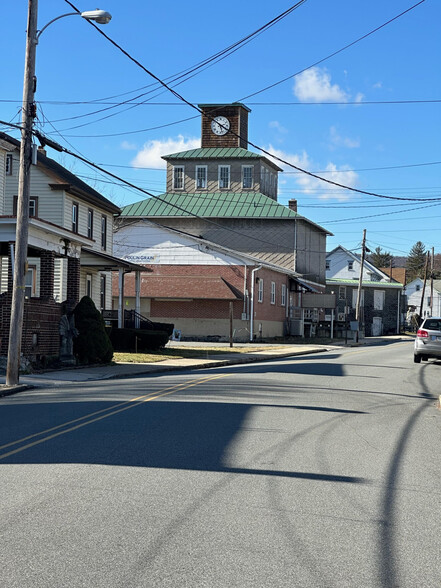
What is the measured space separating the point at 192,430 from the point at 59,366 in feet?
44.2

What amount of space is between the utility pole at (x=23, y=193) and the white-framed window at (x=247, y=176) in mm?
44594

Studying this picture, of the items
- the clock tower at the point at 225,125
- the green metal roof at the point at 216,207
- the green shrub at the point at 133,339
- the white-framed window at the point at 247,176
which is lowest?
the green shrub at the point at 133,339

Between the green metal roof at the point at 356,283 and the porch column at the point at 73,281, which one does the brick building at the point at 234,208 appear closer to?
the green metal roof at the point at 356,283

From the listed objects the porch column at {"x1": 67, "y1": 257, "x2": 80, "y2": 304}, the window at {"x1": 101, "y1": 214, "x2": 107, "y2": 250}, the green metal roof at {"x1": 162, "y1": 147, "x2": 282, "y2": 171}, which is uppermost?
the green metal roof at {"x1": 162, "y1": 147, "x2": 282, "y2": 171}

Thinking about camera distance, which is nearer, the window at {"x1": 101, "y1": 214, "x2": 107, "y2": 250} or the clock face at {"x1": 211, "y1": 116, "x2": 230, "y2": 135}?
the window at {"x1": 101, "y1": 214, "x2": 107, "y2": 250}

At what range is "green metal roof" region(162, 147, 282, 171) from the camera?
62.1m

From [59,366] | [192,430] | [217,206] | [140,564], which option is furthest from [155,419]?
[217,206]

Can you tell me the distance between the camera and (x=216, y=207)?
60844 mm

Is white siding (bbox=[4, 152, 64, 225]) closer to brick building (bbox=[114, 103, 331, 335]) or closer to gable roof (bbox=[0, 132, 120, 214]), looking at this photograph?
gable roof (bbox=[0, 132, 120, 214])

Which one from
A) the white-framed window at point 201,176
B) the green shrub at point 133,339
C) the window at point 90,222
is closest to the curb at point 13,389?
the green shrub at point 133,339

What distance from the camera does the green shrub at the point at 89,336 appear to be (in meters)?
24.9

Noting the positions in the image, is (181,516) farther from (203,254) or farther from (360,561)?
(203,254)

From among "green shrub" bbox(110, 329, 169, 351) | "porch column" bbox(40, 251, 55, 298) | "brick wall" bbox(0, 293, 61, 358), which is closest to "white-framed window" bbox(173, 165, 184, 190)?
"green shrub" bbox(110, 329, 169, 351)

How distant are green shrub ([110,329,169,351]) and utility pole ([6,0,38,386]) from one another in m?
14.0
